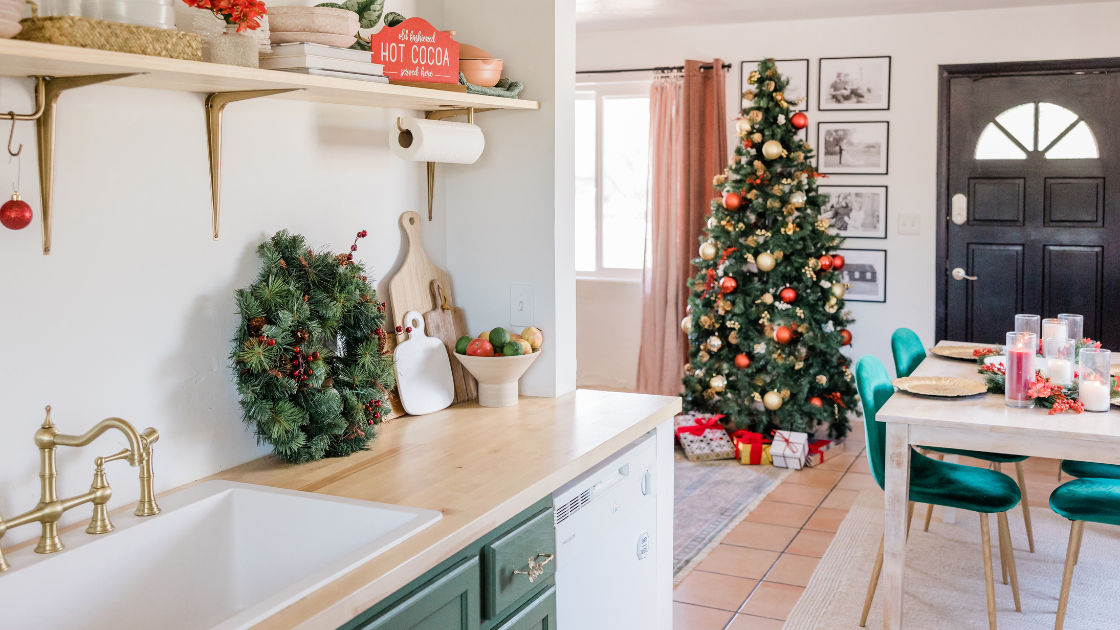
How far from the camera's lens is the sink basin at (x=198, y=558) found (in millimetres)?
1338

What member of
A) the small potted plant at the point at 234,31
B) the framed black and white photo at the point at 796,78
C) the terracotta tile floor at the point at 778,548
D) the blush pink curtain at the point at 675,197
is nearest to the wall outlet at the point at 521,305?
the small potted plant at the point at 234,31

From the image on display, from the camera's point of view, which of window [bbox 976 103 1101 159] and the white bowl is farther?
window [bbox 976 103 1101 159]

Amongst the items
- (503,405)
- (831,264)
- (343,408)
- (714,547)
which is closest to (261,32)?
(343,408)

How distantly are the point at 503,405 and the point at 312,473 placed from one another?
656mm

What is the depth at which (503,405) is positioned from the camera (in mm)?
2332

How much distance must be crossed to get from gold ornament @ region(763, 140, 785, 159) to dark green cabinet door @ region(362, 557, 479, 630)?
141 inches

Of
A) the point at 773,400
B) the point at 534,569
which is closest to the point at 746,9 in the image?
the point at 773,400

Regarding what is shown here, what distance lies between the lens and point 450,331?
2.42 meters

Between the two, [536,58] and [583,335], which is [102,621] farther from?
[583,335]

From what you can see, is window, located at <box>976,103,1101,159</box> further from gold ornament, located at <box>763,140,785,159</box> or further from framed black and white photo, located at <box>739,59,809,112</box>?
gold ornament, located at <box>763,140,785,159</box>

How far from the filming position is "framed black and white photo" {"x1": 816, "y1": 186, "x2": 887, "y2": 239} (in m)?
5.30

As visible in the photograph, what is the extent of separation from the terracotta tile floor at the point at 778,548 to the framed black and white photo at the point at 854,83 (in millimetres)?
2046

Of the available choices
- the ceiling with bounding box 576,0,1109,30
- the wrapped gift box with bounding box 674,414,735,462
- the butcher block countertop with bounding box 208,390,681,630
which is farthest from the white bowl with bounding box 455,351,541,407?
the ceiling with bounding box 576,0,1109,30

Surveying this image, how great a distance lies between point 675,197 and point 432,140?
3857 mm
